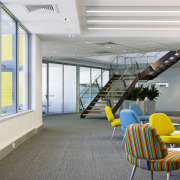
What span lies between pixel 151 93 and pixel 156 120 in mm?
10564

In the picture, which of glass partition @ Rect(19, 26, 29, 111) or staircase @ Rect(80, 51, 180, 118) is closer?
glass partition @ Rect(19, 26, 29, 111)

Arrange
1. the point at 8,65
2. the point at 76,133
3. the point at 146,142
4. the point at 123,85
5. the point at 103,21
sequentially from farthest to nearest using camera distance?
the point at 123,85 → the point at 76,133 → the point at 103,21 → the point at 8,65 → the point at 146,142

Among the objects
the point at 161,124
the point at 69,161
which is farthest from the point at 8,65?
the point at 161,124

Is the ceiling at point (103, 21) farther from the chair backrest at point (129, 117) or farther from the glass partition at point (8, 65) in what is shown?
the chair backrest at point (129, 117)

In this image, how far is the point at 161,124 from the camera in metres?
5.45

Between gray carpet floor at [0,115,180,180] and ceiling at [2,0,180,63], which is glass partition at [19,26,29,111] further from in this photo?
gray carpet floor at [0,115,180,180]

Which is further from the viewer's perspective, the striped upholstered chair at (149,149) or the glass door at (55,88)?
the glass door at (55,88)

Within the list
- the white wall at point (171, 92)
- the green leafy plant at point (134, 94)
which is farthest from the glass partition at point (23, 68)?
the white wall at point (171, 92)

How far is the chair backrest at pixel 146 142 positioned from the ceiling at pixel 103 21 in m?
3.48

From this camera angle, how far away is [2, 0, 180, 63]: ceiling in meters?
6.26

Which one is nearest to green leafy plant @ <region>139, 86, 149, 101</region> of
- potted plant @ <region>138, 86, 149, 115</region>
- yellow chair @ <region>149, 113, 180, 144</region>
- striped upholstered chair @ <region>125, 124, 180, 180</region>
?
potted plant @ <region>138, 86, 149, 115</region>

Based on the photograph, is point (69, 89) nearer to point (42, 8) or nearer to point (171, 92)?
point (171, 92)

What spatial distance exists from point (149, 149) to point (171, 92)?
55.5 feet

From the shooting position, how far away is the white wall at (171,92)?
62.8 ft
